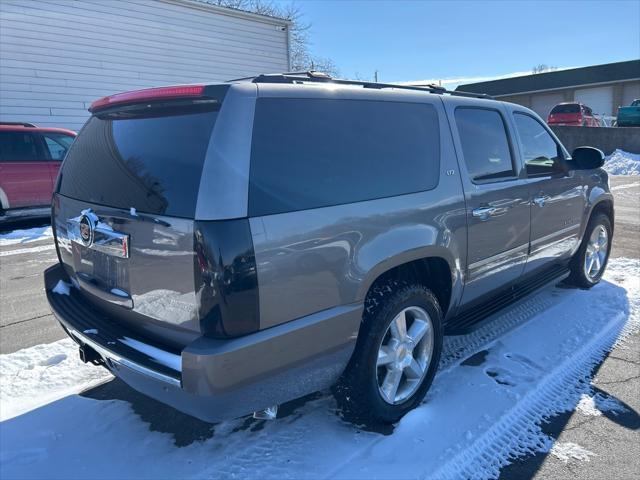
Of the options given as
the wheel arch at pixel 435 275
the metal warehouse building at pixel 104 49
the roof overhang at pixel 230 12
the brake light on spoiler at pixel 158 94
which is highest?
A: the roof overhang at pixel 230 12

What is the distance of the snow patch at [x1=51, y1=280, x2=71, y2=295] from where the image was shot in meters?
2.98

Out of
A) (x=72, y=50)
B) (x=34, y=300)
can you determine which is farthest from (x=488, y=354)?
(x=72, y=50)

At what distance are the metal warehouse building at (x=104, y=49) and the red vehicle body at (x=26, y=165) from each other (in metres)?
3.66

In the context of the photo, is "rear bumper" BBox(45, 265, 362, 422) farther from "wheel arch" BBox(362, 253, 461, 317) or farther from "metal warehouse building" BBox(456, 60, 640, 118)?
"metal warehouse building" BBox(456, 60, 640, 118)

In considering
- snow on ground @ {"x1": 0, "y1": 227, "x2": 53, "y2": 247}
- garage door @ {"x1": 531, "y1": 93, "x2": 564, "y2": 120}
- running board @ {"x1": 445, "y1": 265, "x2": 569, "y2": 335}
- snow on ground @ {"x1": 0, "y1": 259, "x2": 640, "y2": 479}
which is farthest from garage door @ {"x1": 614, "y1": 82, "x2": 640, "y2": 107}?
snow on ground @ {"x1": 0, "y1": 227, "x2": 53, "y2": 247}

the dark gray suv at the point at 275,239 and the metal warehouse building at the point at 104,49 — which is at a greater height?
the metal warehouse building at the point at 104,49

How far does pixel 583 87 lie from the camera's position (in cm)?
3878

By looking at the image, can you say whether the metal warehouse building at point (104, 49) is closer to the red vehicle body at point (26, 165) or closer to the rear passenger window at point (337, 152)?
the red vehicle body at point (26, 165)

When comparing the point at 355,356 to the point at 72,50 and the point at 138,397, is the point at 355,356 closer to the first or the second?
the point at 138,397

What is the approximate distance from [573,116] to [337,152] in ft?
87.4

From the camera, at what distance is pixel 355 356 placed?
103 inches

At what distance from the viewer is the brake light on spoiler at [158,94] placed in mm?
2223

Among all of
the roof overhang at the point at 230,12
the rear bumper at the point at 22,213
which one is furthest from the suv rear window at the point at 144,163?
the roof overhang at the point at 230,12

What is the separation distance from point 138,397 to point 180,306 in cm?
142
